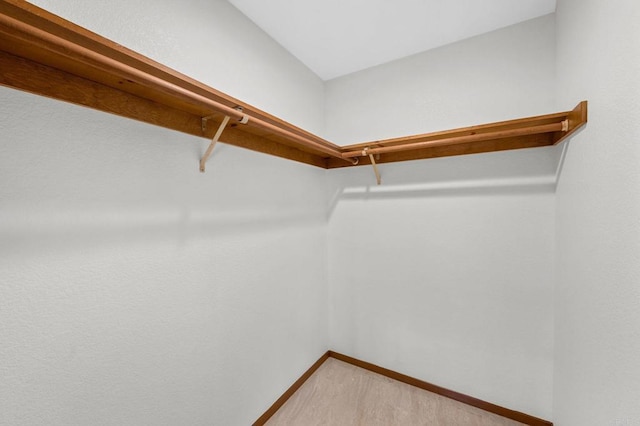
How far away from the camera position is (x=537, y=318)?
1.45 m

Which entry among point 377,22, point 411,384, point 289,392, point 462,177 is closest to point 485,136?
point 462,177

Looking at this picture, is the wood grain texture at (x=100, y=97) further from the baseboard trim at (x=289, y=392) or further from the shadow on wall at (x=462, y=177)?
the baseboard trim at (x=289, y=392)

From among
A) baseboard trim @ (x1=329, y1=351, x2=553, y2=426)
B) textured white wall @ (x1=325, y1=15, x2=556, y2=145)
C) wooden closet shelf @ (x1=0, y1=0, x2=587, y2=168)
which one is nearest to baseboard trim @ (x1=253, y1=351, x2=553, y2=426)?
baseboard trim @ (x1=329, y1=351, x2=553, y2=426)

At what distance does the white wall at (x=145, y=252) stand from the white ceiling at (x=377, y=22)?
0.16 metres

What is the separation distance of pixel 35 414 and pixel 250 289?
84cm

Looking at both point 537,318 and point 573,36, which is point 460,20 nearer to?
point 573,36

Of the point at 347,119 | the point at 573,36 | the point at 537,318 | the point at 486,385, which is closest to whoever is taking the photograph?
the point at 573,36

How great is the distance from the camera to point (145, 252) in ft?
3.21

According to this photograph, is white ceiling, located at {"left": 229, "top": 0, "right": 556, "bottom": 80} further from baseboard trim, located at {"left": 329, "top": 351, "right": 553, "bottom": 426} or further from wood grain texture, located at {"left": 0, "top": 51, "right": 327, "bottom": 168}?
baseboard trim, located at {"left": 329, "top": 351, "right": 553, "bottom": 426}

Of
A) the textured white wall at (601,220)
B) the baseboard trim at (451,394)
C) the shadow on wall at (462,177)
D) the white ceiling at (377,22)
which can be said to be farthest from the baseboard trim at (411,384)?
the white ceiling at (377,22)

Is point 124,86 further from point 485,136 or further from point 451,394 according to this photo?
point 451,394

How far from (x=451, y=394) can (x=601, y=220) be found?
1469 millimetres

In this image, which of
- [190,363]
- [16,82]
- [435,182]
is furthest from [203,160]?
[435,182]

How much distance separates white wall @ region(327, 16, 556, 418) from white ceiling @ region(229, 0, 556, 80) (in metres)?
0.09
